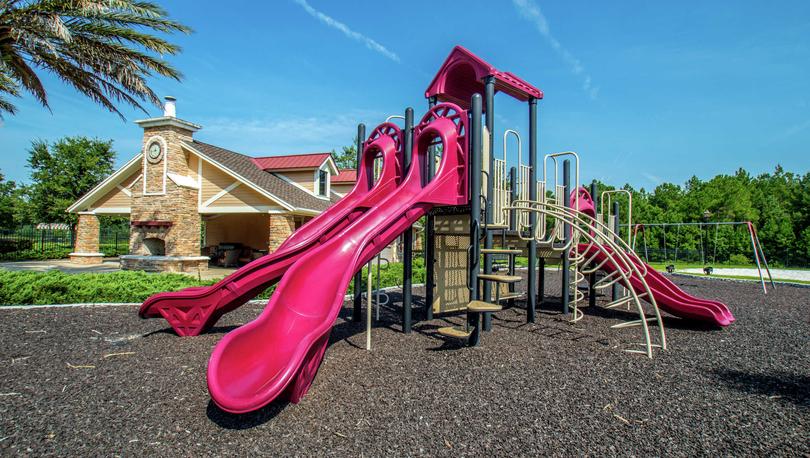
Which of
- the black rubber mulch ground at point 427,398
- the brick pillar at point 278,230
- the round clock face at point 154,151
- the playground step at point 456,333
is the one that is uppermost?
the round clock face at point 154,151

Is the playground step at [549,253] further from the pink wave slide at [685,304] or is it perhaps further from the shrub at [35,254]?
the shrub at [35,254]

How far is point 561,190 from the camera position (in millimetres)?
9195

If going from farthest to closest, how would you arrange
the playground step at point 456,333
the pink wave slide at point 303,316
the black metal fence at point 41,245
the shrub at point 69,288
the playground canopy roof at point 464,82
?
the black metal fence at point 41,245
the shrub at point 69,288
the playground canopy roof at point 464,82
the playground step at point 456,333
the pink wave slide at point 303,316

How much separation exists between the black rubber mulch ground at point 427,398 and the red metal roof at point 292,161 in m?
14.1

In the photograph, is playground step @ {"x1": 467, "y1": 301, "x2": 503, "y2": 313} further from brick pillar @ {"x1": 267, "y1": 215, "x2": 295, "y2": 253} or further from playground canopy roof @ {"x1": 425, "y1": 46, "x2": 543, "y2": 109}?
brick pillar @ {"x1": 267, "y1": 215, "x2": 295, "y2": 253}

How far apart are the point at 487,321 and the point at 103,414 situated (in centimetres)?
523

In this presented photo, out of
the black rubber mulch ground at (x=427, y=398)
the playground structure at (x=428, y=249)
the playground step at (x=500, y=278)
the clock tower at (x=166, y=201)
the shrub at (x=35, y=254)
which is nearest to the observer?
the black rubber mulch ground at (x=427, y=398)

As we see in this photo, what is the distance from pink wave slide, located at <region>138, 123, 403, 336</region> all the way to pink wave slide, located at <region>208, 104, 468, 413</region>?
1.02m

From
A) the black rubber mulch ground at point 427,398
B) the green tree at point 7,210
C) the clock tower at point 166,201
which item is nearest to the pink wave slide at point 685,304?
the black rubber mulch ground at point 427,398

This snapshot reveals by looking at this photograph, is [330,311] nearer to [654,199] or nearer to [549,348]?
[549,348]

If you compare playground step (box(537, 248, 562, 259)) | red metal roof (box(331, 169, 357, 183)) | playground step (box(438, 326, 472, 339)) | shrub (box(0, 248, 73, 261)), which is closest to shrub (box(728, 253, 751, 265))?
red metal roof (box(331, 169, 357, 183))

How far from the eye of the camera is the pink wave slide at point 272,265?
594 cm

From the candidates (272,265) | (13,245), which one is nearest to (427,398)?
(272,265)

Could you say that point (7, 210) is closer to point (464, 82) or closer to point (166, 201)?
point (166, 201)
